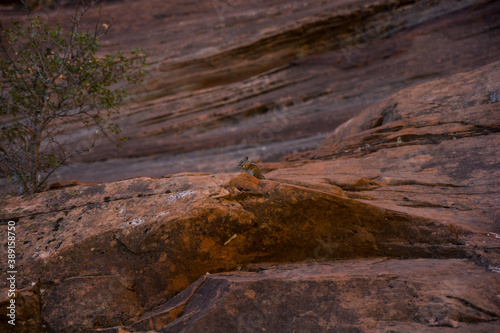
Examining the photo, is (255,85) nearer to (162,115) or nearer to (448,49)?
(162,115)

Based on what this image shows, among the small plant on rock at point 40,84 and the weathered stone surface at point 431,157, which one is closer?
the weathered stone surface at point 431,157

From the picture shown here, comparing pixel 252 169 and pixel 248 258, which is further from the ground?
pixel 252 169

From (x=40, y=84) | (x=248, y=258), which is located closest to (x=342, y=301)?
(x=248, y=258)

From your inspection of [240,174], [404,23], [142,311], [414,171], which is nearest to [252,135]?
[404,23]

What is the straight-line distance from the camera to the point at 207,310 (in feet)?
10.4

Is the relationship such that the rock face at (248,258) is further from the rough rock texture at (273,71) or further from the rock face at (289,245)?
the rough rock texture at (273,71)

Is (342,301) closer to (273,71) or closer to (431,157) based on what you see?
(431,157)

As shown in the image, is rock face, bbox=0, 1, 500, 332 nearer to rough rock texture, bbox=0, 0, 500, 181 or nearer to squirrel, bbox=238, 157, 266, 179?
squirrel, bbox=238, 157, 266, 179

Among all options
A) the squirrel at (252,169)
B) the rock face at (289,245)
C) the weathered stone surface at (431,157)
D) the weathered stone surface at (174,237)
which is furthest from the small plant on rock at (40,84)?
the weathered stone surface at (431,157)

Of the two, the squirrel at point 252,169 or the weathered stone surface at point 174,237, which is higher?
the squirrel at point 252,169

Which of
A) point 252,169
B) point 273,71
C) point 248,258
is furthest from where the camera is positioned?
point 273,71

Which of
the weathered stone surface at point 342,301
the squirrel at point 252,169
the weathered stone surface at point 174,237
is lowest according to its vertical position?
the weathered stone surface at point 342,301

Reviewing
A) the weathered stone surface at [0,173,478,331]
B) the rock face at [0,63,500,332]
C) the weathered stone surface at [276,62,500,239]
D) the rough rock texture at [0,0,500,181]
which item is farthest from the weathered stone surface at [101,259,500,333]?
the rough rock texture at [0,0,500,181]

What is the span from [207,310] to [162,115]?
14400 millimetres
